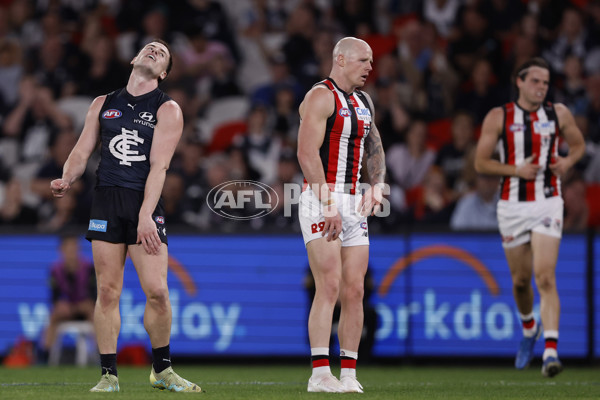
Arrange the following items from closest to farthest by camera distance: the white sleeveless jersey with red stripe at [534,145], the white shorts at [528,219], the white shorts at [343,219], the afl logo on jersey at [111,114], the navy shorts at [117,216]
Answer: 1. the navy shorts at [117,216]
2. the afl logo on jersey at [111,114]
3. the white shorts at [343,219]
4. the white shorts at [528,219]
5. the white sleeveless jersey with red stripe at [534,145]

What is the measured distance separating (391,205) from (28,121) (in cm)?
614

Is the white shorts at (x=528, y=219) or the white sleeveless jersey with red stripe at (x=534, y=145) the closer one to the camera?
the white shorts at (x=528, y=219)

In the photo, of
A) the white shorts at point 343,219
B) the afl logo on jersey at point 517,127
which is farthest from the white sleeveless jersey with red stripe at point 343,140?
the afl logo on jersey at point 517,127

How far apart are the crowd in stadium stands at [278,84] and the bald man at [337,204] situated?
5.03m

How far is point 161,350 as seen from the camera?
22.6 feet

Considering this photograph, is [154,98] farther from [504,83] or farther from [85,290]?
[504,83]

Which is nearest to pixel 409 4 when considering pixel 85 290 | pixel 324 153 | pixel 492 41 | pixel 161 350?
pixel 492 41

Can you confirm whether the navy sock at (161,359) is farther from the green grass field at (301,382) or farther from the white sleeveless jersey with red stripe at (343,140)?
the white sleeveless jersey with red stripe at (343,140)

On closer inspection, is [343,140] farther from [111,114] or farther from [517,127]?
[517,127]

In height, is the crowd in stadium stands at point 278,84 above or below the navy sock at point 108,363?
above

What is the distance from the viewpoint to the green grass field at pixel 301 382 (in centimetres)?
683

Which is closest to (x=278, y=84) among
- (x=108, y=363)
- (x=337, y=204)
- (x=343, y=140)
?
(x=343, y=140)

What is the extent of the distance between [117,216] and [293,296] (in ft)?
18.9

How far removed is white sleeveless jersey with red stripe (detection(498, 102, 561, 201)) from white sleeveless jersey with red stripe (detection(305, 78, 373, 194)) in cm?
272
